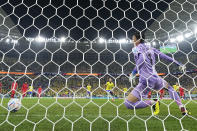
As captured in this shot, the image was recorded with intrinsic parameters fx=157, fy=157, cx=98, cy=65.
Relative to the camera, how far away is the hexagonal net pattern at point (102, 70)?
224 centimetres

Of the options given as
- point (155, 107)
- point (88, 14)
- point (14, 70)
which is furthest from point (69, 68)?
point (155, 107)

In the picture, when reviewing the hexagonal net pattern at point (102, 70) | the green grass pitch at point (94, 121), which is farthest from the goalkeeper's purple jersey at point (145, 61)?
the green grass pitch at point (94, 121)

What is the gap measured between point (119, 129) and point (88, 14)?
23.9 feet

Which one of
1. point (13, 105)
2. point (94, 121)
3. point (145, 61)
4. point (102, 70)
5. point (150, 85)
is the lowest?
point (102, 70)

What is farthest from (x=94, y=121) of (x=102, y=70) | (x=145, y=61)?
(x=102, y=70)

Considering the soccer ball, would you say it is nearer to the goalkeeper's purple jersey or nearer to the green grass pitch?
the green grass pitch

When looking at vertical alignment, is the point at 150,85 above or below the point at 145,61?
below

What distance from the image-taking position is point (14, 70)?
52.6 feet

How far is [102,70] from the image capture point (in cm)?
1800

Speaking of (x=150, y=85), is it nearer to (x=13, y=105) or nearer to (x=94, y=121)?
(x=94, y=121)

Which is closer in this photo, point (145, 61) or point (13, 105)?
point (145, 61)

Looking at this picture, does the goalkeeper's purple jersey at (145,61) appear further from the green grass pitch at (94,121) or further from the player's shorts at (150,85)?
the green grass pitch at (94,121)

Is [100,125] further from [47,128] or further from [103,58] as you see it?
[103,58]

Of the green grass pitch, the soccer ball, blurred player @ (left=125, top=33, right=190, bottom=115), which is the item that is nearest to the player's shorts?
blurred player @ (left=125, top=33, right=190, bottom=115)
